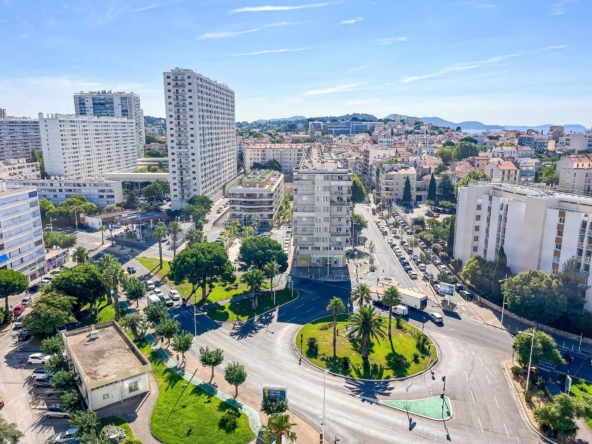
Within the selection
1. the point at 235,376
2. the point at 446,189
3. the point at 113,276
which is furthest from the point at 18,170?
the point at 446,189

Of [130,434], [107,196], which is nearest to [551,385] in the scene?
[130,434]

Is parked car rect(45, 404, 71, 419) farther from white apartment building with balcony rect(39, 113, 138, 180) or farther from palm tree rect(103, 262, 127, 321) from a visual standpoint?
white apartment building with balcony rect(39, 113, 138, 180)

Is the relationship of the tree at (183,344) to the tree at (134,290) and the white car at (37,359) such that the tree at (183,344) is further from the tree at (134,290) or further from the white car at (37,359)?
the tree at (134,290)

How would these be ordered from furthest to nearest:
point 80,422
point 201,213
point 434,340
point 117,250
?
point 201,213 → point 117,250 → point 434,340 → point 80,422

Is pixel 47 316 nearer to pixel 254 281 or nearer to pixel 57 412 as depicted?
pixel 57 412

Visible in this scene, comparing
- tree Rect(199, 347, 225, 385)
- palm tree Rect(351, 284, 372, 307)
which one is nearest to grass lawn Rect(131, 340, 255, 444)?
tree Rect(199, 347, 225, 385)

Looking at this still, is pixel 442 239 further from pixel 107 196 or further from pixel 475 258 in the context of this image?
pixel 107 196

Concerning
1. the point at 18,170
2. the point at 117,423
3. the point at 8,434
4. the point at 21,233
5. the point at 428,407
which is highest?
the point at 18,170

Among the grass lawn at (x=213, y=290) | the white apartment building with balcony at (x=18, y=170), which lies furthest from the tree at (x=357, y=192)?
the white apartment building with balcony at (x=18, y=170)
